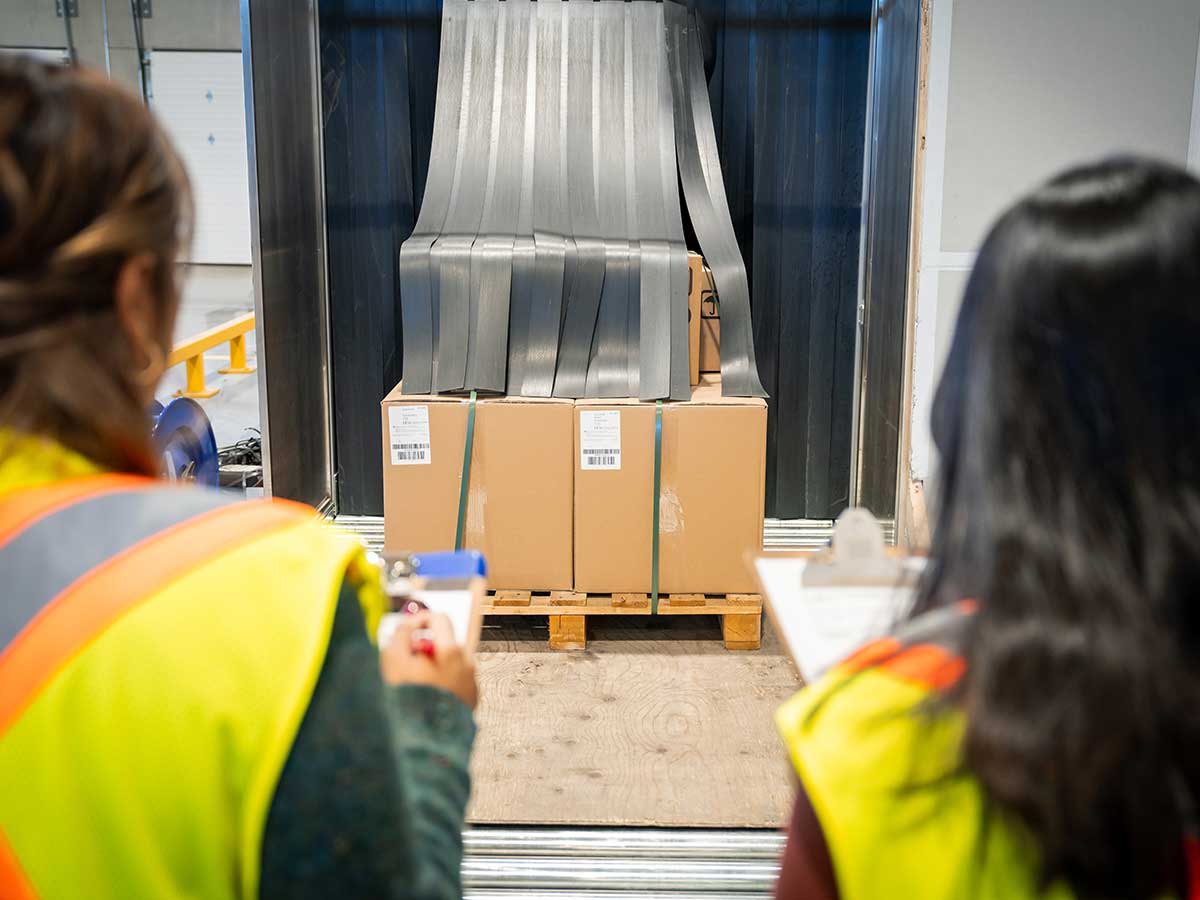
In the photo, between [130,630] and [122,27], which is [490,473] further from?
[122,27]

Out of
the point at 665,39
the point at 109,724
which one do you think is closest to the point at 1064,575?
the point at 109,724

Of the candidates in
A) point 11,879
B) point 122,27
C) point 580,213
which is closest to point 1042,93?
point 580,213

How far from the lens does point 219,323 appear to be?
9.37 metres

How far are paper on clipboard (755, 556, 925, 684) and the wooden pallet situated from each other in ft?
6.87

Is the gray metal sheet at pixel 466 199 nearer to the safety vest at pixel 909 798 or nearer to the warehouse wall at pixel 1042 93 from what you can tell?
the warehouse wall at pixel 1042 93

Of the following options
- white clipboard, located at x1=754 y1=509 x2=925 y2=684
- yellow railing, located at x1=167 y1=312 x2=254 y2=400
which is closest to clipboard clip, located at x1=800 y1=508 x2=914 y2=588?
white clipboard, located at x1=754 y1=509 x2=925 y2=684

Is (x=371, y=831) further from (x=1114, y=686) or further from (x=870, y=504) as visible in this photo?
(x=870, y=504)

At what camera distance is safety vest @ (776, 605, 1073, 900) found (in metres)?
0.86

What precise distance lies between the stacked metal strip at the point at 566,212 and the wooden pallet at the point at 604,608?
0.74 meters

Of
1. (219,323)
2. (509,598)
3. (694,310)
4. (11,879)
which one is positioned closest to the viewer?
(11,879)

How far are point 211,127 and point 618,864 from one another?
807 centimetres

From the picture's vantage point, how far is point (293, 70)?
4.53 meters

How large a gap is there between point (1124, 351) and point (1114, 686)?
24 centimetres

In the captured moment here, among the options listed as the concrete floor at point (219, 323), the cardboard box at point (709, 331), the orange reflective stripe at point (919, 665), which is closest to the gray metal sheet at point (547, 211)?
the cardboard box at point (709, 331)
